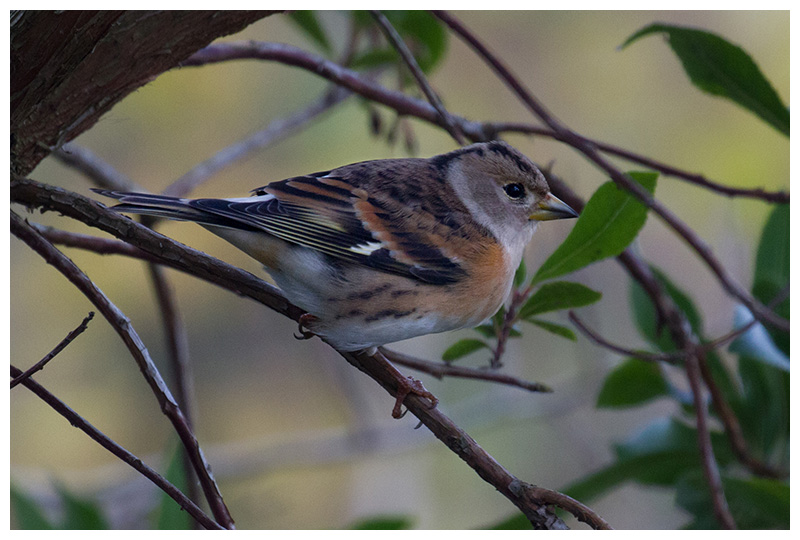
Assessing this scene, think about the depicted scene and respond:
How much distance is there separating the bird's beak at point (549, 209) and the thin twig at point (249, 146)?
1094mm

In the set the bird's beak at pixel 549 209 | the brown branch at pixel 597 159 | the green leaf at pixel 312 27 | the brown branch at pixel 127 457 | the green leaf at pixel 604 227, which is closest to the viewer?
the brown branch at pixel 127 457

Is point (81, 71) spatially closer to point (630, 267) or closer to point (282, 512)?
point (630, 267)

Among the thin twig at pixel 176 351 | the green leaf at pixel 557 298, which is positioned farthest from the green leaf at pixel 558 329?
the thin twig at pixel 176 351

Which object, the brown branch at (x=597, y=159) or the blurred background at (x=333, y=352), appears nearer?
the brown branch at (x=597, y=159)

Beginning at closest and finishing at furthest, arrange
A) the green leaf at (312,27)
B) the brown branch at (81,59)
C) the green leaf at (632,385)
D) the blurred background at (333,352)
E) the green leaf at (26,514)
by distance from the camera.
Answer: the brown branch at (81,59) < the green leaf at (26,514) < the green leaf at (632,385) < the green leaf at (312,27) < the blurred background at (333,352)

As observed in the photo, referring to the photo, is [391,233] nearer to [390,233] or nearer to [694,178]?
[390,233]

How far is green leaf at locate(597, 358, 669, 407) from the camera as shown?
257cm

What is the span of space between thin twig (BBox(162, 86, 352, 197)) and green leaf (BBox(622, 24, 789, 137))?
1.32 meters

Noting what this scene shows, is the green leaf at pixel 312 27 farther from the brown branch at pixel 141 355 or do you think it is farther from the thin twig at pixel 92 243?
the brown branch at pixel 141 355

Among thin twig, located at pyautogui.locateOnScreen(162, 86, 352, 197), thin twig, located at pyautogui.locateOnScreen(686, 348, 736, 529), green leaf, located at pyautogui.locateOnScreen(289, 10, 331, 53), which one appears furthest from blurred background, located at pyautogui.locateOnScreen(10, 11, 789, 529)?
thin twig, located at pyautogui.locateOnScreen(686, 348, 736, 529)

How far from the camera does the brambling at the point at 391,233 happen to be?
1856mm

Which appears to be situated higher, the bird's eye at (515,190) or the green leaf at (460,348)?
the bird's eye at (515,190)
